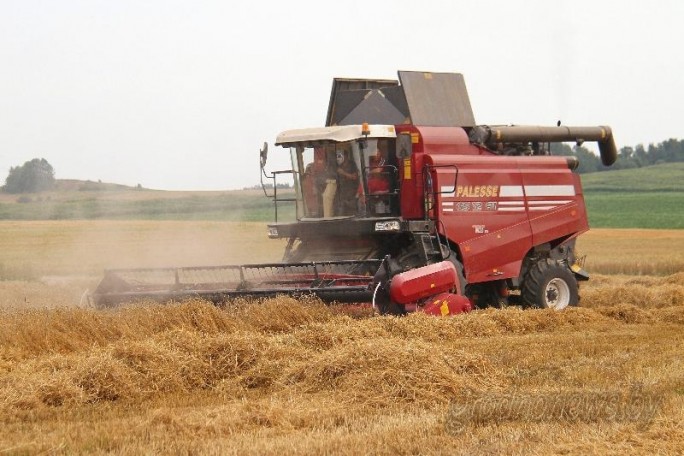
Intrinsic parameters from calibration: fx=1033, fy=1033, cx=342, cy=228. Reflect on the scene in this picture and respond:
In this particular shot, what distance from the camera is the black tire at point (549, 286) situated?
46.0ft

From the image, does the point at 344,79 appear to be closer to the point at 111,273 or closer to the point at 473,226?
the point at 473,226

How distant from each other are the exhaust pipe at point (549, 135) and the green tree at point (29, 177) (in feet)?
71.7

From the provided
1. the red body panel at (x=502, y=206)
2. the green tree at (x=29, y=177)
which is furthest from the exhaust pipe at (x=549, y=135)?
the green tree at (x=29, y=177)

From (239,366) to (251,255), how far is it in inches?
597

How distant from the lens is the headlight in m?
12.7

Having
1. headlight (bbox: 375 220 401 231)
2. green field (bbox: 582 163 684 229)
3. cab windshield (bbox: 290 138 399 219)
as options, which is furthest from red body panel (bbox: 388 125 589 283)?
green field (bbox: 582 163 684 229)

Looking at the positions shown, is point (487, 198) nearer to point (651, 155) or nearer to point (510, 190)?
point (510, 190)

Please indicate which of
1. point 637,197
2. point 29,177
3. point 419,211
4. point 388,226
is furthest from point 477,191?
point 637,197

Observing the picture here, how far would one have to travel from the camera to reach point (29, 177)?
36.0 m

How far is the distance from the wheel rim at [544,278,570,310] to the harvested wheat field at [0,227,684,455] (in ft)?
11.0

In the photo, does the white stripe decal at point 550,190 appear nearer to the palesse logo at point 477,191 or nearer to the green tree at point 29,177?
the palesse logo at point 477,191

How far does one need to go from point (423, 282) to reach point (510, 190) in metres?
2.71

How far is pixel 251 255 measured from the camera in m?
23.2


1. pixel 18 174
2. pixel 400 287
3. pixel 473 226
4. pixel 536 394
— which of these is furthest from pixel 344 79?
pixel 18 174
